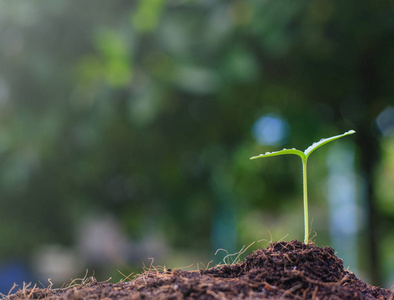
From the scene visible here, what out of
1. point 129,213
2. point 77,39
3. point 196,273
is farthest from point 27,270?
point 196,273

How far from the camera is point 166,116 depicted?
2.57 metres

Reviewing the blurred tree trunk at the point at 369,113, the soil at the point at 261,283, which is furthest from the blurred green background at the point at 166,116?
the soil at the point at 261,283

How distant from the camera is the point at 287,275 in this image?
1.78ft

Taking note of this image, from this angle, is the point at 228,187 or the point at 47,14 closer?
the point at 47,14

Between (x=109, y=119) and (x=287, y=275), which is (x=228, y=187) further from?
(x=287, y=275)

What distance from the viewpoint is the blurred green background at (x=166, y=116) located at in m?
2.25

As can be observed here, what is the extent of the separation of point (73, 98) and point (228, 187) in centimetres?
121

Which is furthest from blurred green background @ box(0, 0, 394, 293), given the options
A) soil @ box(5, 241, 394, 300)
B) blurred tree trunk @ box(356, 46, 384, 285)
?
soil @ box(5, 241, 394, 300)

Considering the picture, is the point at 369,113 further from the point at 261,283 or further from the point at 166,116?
the point at 261,283

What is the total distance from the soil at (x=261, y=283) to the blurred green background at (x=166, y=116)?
1.51 metres

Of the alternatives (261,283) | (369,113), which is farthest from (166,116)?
(261,283)

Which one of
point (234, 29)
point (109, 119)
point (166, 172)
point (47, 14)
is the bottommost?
point (166, 172)

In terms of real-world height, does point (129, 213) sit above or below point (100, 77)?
below

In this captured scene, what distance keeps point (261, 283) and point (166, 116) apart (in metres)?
2.09
